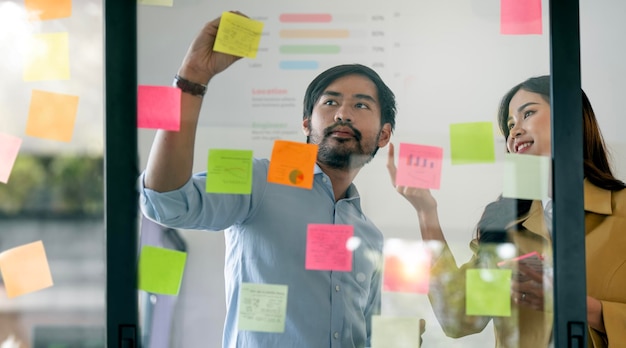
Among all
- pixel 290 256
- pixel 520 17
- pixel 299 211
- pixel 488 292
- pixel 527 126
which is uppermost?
pixel 520 17

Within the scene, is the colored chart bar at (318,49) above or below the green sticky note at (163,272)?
above

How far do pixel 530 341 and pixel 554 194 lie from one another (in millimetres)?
454

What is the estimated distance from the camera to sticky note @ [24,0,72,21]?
2102 millimetres

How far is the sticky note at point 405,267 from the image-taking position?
6.71ft

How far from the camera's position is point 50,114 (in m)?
2.10

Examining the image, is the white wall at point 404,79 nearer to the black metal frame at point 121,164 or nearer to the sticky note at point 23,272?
the black metal frame at point 121,164

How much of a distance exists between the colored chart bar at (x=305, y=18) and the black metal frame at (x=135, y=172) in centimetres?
46

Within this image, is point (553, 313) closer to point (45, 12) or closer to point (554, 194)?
point (554, 194)

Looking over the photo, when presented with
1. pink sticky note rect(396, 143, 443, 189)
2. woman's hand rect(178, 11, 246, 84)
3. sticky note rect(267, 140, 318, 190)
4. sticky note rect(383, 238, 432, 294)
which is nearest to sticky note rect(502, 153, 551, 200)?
pink sticky note rect(396, 143, 443, 189)

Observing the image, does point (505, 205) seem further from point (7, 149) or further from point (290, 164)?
point (7, 149)

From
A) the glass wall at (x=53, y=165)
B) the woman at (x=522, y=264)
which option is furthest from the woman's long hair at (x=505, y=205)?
the glass wall at (x=53, y=165)

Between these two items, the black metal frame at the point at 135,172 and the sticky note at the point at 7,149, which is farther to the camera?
the sticky note at the point at 7,149

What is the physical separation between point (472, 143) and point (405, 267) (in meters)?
0.43

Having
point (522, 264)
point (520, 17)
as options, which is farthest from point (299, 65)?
point (522, 264)
